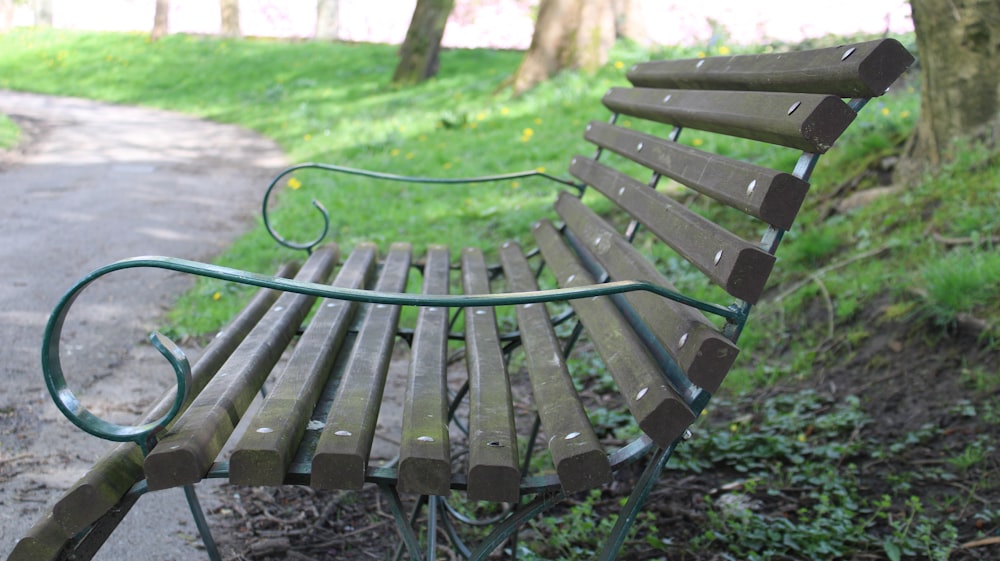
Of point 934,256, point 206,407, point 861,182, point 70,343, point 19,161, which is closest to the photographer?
point 206,407

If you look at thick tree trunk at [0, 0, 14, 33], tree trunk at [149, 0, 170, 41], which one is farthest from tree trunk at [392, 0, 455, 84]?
thick tree trunk at [0, 0, 14, 33]

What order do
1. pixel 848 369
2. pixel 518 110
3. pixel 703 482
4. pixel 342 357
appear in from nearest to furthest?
pixel 342 357 → pixel 703 482 → pixel 848 369 → pixel 518 110

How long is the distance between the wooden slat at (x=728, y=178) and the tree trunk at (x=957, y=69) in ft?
6.21

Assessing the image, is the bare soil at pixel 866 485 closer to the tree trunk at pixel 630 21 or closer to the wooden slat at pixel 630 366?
the wooden slat at pixel 630 366

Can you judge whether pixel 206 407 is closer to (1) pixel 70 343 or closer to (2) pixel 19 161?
(1) pixel 70 343

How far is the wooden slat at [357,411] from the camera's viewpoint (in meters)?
1.50

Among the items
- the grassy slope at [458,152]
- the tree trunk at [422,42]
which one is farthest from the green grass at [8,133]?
the tree trunk at [422,42]

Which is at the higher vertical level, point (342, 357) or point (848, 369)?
point (342, 357)

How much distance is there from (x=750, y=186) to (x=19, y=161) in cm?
801

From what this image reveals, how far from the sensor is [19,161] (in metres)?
8.10

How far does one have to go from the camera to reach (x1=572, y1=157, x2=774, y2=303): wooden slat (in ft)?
5.29

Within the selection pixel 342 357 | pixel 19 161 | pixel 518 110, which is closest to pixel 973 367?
pixel 342 357

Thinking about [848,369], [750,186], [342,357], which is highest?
[750,186]

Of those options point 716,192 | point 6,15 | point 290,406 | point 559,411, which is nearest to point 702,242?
point 716,192
